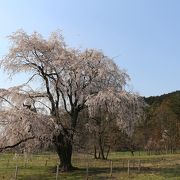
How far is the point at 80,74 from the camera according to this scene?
38.5 metres

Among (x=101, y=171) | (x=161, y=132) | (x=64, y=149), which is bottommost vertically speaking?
(x=101, y=171)

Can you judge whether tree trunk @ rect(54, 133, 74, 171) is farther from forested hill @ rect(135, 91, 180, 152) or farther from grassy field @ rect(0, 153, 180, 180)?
forested hill @ rect(135, 91, 180, 152)

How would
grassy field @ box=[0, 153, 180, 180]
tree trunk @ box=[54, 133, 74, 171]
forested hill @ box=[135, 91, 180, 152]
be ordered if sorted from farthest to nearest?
forested hill @ box=[135, 91, 180, 152] → tree trunk @ box=[54, 133, 74, 171] → grassy field @ box=[0, 153, 180, 180]

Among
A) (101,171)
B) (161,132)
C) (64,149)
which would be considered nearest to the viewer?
(101,171)

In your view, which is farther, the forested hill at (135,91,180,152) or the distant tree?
the forested hill at (135,91,180,152)

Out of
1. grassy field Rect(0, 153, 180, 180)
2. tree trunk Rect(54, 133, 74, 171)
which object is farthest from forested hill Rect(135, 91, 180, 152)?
tree trunk Rect(54, 133, 74, 171)

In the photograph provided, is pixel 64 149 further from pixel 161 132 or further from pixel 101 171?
pixel 161 132

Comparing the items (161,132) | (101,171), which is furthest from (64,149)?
(161,132)

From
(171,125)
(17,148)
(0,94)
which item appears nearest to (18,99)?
(0,94)

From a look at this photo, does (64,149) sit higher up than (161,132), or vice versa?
(161,132)

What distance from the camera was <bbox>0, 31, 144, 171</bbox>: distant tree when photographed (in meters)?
36.8

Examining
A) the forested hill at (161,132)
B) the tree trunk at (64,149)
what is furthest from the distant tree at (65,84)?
the forested hill at (161,132)

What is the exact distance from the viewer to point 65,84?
127 ft

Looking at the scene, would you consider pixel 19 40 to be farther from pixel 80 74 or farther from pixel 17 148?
pixel 17 148
